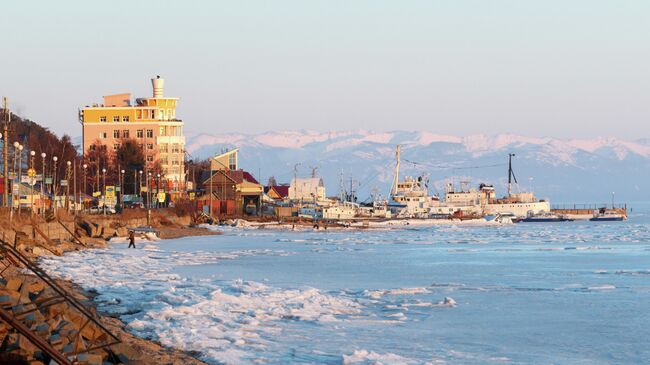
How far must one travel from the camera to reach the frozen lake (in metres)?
18.4

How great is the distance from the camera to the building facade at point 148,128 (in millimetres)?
115850

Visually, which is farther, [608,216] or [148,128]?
[608,216]

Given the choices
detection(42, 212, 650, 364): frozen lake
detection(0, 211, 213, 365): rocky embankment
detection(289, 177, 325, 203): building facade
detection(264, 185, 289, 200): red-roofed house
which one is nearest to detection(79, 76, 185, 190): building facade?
detection(264, 185, 289, 200): red-roofed house

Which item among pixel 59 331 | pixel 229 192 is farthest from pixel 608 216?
pixel 59 331

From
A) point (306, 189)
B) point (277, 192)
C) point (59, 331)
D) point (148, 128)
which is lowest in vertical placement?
point (59, 331)

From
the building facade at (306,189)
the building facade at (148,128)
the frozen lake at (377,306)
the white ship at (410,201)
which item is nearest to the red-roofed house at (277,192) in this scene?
the building facade at (306,189)

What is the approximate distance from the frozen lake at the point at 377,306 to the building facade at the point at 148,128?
68.6 metres

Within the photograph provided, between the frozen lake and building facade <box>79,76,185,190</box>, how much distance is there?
68626 mm

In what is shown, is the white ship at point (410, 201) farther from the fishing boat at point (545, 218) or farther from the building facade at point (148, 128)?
the building facade at point (148, 128)

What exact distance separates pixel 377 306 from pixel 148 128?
3672 inches

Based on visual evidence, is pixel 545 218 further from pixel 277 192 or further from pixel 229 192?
pixel 229 192

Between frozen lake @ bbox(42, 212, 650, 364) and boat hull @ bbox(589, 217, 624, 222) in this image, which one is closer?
frozen lake @ bbox(42, 212, 650, 364)

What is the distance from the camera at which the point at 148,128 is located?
116125 mm

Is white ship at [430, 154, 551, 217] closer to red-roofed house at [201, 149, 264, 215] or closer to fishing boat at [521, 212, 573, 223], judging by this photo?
fishing boat at [521, 212, 573, 223]
